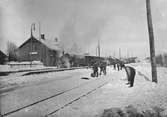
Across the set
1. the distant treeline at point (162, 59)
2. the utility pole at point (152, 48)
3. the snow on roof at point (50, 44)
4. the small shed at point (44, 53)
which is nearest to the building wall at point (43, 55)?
the small shed at point (44, 53)

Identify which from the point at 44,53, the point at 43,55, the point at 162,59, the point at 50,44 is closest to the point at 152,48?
the point at 162,59

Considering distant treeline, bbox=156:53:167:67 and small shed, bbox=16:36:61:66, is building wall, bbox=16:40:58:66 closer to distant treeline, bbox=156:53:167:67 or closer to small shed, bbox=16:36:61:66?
small shed, bbox=16:36:61:66

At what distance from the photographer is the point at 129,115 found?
506cm

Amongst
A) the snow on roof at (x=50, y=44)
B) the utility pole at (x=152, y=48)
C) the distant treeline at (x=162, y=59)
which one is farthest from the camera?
the snow on roof at (x=50, y=44)

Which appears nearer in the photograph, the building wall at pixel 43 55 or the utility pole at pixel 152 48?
the utility pole at pixel 152 48

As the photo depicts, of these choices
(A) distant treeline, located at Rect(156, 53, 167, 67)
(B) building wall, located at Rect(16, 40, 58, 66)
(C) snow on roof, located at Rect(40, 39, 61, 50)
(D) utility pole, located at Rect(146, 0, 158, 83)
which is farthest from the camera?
(C) snow on roof, located at Rect(40, 39, 61, 50)

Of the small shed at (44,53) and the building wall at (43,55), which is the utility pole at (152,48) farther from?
the building wall at (43,55)

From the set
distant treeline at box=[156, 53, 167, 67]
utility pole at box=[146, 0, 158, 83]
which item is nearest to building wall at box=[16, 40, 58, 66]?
distant treeline at box=[156, 53, 167, 67]

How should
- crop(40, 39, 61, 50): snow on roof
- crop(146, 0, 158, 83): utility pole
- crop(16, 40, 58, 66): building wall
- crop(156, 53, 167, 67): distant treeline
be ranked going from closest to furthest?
crop(146, 0, 158, 83): utility pole
crop(156, 53, 167, 67): distant treeline
crop(16, 40, 58, 66): building wall
crop(40, 39, 61, 50): snow on roof

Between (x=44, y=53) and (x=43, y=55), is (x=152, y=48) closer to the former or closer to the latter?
(x=44, y=53)

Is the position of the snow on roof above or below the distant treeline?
above

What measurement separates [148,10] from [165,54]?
38829 mm

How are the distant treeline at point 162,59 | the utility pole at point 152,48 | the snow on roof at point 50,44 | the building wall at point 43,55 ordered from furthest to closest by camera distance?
the snow on roof at point 50,44 → the building wall at point 43,55 → the distant treeline at point 162,59 → the utility pole at point 152,48

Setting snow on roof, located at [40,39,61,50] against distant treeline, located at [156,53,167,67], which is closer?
distant treeline, located at [156,53,167,67]
